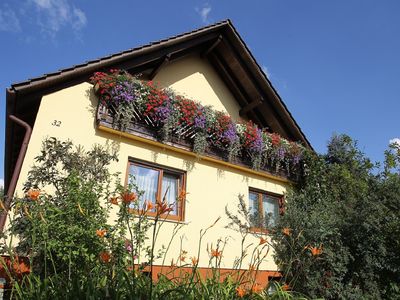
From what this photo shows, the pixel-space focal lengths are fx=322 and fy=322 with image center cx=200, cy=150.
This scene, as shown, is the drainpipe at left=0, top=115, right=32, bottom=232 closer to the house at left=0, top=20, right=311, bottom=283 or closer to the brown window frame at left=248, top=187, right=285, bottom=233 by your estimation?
the house at left=0, top=20, right=311, bottom=283

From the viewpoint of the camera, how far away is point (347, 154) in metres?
11.6

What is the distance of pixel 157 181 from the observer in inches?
288

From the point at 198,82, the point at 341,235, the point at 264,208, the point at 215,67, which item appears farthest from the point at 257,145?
the point at 215,67

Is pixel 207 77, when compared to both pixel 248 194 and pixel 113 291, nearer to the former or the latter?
pixel 248 194

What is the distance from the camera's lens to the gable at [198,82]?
31.0 feet

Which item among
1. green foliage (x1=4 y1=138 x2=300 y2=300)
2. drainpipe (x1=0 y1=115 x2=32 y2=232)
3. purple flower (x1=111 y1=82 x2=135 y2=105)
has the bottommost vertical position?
green foliage (x1=4 y1=138 x2=300 y2=300)

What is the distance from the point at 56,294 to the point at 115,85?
16.1 ft

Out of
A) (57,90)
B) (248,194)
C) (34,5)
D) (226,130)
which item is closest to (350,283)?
(248,194)

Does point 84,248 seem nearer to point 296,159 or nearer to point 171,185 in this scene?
point 171,185

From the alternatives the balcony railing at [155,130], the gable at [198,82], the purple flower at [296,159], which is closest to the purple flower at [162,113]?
the balcony railing at [155,130]

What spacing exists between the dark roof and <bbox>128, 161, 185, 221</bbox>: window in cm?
228

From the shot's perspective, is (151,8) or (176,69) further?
(176,69)

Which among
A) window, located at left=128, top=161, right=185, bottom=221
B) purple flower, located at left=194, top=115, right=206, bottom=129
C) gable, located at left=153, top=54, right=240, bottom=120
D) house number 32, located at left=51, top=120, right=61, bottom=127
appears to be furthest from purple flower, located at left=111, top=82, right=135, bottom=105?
gable, located at left=153, top=54, right=240, bottom=120

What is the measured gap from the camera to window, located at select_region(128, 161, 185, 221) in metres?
7.02
